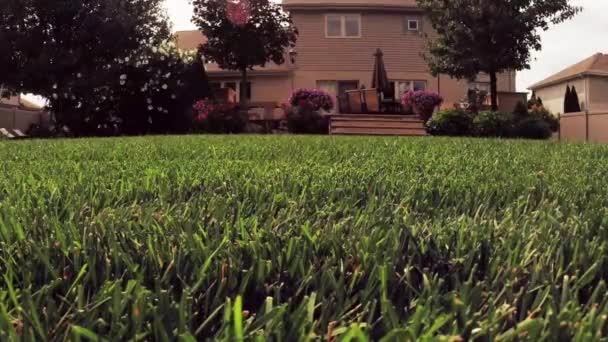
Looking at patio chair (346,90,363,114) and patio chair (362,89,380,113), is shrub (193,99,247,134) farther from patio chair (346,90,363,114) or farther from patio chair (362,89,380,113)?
patio chair (362,89,380,113)

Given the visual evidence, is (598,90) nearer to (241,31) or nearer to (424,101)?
(424,101)

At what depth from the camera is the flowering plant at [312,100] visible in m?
19.3

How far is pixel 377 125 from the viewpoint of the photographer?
18438 millimetres

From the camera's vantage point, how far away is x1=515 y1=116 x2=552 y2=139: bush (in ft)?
55.7

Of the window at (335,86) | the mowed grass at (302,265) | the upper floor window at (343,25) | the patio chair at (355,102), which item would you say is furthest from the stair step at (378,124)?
the mowed grass at (302,265)

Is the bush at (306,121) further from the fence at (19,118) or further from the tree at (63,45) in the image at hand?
the fence at (19,118)

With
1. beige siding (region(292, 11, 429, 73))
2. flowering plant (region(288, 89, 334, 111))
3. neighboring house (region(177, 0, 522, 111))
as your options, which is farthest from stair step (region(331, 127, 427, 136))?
beige siding (region(292, 11, 429, 73))

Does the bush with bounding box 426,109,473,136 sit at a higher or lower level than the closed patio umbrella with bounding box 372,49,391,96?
lower

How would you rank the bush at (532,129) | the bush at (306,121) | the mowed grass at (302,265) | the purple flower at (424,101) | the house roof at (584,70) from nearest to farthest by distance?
the mowed grass at (302,265)
the bush at (532,129)
the bush at (306,121)
the purple flower at (424,101)
the house roof at (584,70)

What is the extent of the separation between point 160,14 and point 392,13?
12.0 metres

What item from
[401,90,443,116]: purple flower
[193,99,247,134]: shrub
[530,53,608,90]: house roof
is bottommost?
[193,99,247,134]: shrub

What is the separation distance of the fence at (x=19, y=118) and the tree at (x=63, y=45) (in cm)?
494

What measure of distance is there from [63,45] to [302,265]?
21622 mm

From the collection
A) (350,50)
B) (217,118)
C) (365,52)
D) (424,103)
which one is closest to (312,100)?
(217,118)
